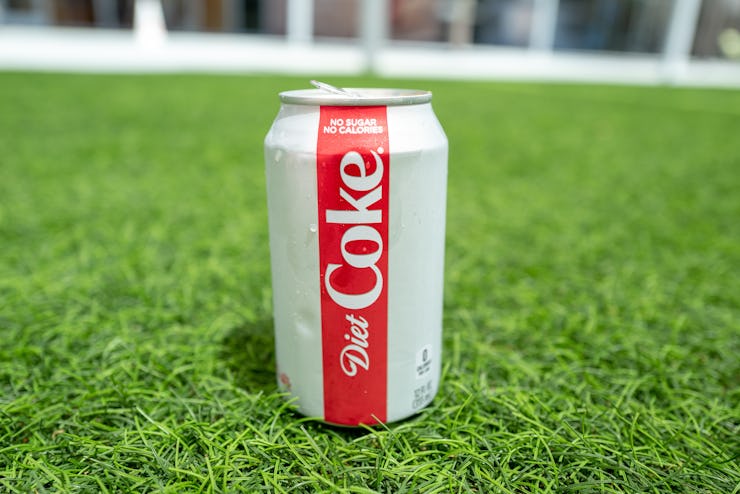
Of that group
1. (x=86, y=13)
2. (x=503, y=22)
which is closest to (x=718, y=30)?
(x=503, y=22)

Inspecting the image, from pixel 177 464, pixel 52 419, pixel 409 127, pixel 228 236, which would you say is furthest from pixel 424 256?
pixel 228 236

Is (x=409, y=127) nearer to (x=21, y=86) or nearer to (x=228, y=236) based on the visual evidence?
(x=228, y=236)

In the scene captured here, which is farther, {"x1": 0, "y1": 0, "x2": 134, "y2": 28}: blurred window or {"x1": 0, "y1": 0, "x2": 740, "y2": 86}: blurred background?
{"x1": 0, "y1": 0, "x2": 134, "y2": 28}: blurred window

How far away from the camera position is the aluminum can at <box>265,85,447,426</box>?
1.07 meters

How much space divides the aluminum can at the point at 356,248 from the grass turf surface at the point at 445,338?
0.34 feet

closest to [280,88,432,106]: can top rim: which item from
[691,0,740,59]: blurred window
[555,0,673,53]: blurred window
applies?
[555,0,673,53]: blurred window

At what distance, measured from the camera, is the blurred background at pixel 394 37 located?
42.2 feet

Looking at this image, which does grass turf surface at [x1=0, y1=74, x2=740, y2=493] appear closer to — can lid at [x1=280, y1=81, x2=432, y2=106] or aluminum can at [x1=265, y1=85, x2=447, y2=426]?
aluminum can at [x1=265, y1=85, x2=447, y2=426]

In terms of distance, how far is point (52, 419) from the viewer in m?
1.25

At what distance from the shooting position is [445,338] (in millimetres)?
1701

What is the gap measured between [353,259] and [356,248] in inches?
0.9

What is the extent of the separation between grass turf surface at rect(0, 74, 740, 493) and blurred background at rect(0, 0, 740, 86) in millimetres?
10016

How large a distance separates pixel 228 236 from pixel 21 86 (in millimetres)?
6440

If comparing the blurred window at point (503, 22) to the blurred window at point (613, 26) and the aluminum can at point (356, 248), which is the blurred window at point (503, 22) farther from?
the aluminum can at point (356, 248)
